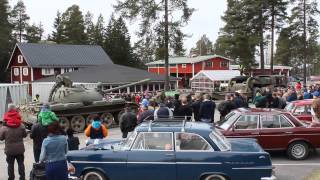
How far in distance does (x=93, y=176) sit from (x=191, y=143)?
7.10 feet

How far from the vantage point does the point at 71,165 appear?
33.4ft

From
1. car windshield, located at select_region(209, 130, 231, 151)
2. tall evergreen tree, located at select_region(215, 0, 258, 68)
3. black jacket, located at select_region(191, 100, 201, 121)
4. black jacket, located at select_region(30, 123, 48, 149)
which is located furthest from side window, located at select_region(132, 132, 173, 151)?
tall evergreen tree, located at select_region(215, 0, 258, 68)

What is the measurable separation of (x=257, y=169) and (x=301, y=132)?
4.25 meters

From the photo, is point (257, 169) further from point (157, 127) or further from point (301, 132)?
point (301, 132)

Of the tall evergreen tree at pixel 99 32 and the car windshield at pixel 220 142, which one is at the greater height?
the tall evergreen tree at pixel 99 32

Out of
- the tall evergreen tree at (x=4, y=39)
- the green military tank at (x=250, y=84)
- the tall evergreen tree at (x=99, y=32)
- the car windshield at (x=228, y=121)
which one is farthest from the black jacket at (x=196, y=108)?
the tall evergreen tree at (x=99, y=32)

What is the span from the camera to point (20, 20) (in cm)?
9356

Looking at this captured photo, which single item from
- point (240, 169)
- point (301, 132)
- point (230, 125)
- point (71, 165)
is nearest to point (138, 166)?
point (71, 165)

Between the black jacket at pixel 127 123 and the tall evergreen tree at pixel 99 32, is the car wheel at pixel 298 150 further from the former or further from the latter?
the tall evergreen tree at pixel 99 32

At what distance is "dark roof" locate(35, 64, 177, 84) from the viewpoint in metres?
50.4

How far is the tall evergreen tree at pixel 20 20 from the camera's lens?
92106 millimetres

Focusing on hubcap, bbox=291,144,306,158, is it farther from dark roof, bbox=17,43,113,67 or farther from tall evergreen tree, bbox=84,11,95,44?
tall evergreen tree, bbox=84,11,95,44

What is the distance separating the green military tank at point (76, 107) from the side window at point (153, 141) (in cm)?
1283

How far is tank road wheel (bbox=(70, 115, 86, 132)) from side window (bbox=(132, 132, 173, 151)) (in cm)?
1378
